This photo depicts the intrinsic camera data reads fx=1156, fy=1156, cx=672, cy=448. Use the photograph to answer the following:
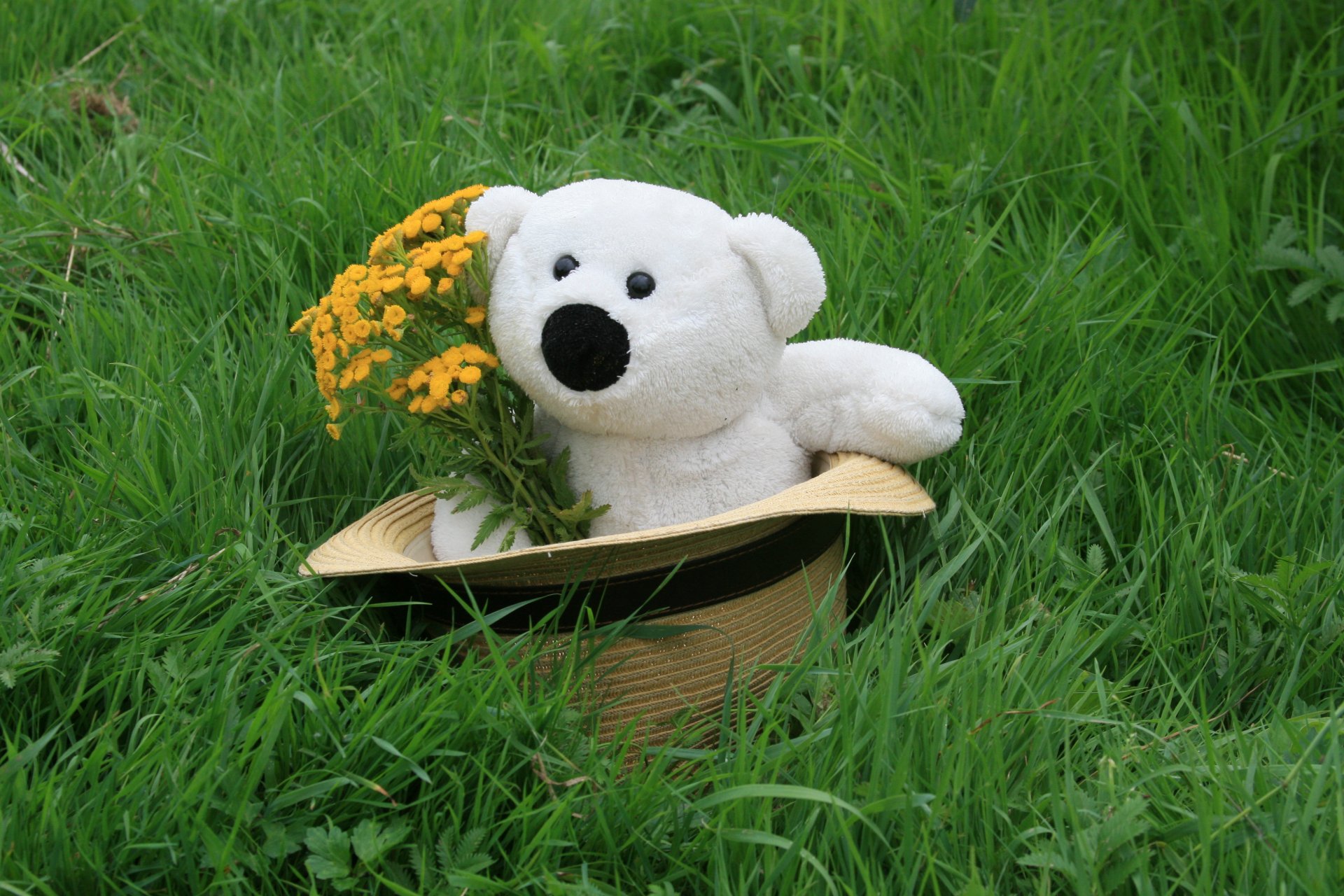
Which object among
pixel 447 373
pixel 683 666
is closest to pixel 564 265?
pixel 447 373

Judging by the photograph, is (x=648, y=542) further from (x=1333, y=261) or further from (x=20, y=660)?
(x=1333, y=261)

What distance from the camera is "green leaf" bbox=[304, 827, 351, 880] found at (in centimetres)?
125

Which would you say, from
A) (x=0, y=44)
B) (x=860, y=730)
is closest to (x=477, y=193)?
(x=860, y=730)

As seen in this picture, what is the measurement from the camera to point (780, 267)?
1.59m

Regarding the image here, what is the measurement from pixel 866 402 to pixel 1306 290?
1.19 meters

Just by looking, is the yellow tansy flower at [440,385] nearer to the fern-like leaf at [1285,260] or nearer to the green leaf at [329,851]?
the green leaf at [329,851]

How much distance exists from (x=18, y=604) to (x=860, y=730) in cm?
108

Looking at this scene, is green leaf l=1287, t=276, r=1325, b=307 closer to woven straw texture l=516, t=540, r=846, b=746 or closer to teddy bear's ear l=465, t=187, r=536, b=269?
woven straw texture l=516, t=540, r=846, b=746

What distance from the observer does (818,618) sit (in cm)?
158

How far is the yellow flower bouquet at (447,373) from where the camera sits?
1555 mm

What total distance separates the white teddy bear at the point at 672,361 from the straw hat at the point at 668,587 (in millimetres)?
121

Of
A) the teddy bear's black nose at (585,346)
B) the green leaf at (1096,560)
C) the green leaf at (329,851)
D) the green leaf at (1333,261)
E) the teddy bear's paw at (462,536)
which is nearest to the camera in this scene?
the green leaf at (329,851)

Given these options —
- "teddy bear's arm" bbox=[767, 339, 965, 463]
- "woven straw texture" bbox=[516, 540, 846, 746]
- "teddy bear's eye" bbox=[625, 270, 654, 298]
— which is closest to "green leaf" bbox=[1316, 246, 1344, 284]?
"teddy bear's arm" bbox=[767, 339, 965, 463]

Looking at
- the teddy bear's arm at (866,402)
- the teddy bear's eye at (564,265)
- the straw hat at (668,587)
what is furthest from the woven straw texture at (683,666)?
the teddy bear's eye at (564,265)
